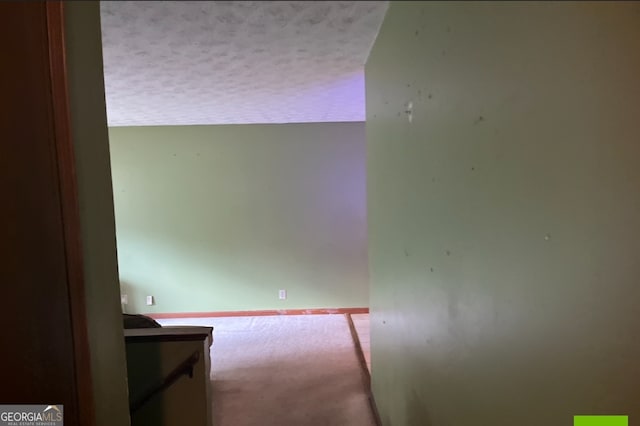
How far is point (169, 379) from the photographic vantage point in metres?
1.33

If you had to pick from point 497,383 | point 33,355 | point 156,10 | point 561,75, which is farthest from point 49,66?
point 497,383

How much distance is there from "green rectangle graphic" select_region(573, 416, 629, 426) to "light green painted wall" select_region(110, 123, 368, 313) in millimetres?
2989

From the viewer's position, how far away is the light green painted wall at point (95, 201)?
69 cm

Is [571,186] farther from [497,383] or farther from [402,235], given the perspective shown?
[402,235]

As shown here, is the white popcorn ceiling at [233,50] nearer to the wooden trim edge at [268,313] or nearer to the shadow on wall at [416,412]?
the shadow on wall at [416,412]

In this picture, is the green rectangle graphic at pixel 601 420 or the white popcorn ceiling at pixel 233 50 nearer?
the green rectangle graphic at pixel 601 420

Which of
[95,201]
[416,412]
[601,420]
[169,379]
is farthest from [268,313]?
[601,420]

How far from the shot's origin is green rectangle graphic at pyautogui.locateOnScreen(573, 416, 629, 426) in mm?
544

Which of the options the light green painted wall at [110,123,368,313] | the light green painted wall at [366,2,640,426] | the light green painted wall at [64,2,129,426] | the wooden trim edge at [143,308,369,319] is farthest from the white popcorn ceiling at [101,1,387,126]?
the wooden trim edge at [143,308,369,319]

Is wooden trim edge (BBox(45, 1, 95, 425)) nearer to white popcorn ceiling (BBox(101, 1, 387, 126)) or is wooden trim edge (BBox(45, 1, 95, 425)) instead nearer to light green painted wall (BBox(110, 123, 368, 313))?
white popcorn ceiling (BBox(101, 1, 387, 126))

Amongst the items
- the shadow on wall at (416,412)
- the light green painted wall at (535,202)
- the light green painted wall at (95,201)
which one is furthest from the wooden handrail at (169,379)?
the light green painted wall at (535,202)

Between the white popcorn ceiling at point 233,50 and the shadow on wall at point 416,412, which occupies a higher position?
the white popcorn ceiling at point 233,50

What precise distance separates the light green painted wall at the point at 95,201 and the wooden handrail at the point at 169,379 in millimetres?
525

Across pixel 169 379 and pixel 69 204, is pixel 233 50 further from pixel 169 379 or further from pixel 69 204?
pixel 169 379
